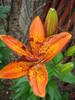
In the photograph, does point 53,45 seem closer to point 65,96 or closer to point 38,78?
point 38,78

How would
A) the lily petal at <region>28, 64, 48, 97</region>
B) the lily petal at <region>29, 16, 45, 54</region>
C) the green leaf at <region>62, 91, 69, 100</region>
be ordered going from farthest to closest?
the green leaf at <region>62, 91, 69, 100</region> < the lily petal at <region>29, 16, 45, 54</region> < the lily petal at <region>28, 64, 48, 97</region>

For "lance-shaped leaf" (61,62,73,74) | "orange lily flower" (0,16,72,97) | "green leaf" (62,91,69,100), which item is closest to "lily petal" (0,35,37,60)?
"orange lily flower" (0,16,72,97)

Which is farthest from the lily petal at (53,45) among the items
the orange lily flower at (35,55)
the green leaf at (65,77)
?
the green leaf at (65,77)

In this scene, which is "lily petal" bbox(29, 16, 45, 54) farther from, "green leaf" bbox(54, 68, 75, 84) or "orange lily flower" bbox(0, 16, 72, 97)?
"green leaf" bbox(54, 68, 75, 84)

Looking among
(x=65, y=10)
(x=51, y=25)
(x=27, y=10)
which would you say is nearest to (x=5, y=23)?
(x=27, y=10)

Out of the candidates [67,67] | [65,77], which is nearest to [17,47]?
[67,67]

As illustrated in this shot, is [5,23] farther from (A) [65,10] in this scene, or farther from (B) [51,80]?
(B) [51,80]

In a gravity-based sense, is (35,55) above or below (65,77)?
above
